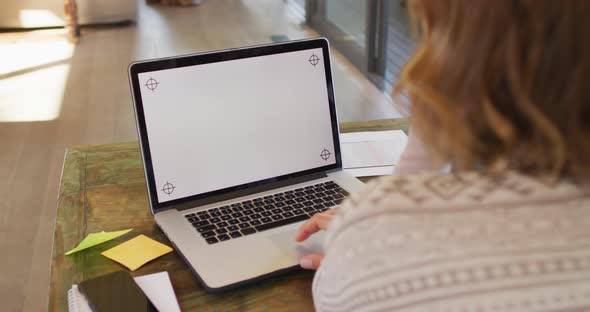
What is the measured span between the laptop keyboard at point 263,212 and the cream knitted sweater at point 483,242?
49 cm

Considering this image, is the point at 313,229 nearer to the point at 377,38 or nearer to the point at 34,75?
the point at 377,38

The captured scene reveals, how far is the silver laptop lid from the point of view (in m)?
1.08

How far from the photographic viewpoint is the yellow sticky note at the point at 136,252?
3.13 ft

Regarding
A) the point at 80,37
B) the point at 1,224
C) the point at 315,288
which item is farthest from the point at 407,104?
the point at 80,37

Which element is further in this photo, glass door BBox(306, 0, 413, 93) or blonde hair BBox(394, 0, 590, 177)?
glass door BBox(306, 0, 413, 93)

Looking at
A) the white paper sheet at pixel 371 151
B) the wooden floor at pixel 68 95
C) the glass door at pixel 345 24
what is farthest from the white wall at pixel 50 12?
the white paper sheet at pixel 371 151

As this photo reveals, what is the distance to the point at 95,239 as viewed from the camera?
100cm

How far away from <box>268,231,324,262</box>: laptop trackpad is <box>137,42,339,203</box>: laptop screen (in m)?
0.17

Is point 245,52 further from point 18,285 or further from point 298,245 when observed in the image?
point 18,285

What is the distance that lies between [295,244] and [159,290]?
0.22 metres

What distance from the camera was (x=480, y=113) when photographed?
0.52 metres

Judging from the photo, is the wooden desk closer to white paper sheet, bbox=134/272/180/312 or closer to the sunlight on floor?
white paper sheet, bbox=134/272/180/312

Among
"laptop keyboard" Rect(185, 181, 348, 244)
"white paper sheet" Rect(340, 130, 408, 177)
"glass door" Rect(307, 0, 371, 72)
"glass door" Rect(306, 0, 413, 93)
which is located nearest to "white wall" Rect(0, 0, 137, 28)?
"glass door" Rect(307, 0, 371, 72)

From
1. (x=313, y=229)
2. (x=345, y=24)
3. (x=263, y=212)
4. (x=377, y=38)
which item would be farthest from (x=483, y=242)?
(x=345, y=24)
